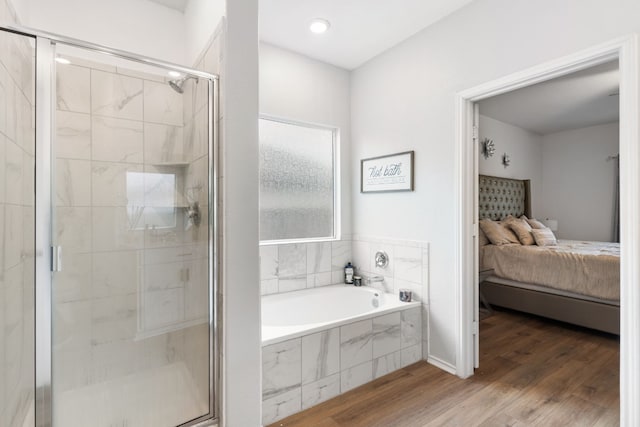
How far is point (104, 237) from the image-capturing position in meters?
1.71

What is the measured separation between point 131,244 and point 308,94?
2.06m

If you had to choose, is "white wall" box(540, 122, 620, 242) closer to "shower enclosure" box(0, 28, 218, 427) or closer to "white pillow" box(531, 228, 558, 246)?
"white pillow" box(531, 228, 558, 246)

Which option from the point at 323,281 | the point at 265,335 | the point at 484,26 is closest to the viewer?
the point at 265,335

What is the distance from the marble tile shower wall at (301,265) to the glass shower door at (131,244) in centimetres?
103

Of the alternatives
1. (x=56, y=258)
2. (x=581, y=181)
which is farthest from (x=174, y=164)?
(x=581, y=181)

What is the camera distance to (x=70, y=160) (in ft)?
5.17

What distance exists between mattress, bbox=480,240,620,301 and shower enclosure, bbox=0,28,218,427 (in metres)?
3.51

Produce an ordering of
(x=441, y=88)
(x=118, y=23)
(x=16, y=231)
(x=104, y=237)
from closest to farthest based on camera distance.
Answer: (x=16, y=231) < (x=104, y=237) < (x=118, y=23) < (x=441, y=88)

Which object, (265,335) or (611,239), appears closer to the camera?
(265,335)

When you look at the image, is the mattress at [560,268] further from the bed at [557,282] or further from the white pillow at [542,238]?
the white pillow at [542,238]

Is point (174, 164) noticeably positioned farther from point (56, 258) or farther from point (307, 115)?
point (307, 115)

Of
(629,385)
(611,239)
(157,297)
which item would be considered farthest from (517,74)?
(611,239)

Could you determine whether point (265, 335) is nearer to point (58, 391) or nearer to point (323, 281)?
point (58, 391)

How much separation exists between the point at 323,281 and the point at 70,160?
223 centimetres
